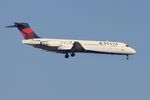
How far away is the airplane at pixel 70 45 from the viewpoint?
7042 inches

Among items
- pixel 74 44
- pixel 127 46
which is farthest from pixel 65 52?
pixel 127 46

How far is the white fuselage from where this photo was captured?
17862 cm

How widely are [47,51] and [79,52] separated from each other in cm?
699

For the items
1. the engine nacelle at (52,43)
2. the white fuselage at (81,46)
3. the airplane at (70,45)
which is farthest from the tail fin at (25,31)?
the engine nacelle at (52,43)

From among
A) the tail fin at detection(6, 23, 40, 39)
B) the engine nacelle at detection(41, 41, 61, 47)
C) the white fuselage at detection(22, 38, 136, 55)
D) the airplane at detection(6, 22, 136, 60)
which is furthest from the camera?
the tail fin at detection(6, 23, 40, 39)

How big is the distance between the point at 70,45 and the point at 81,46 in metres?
2.14

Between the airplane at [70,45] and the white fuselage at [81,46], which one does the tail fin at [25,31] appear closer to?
the airplane at [70,45]

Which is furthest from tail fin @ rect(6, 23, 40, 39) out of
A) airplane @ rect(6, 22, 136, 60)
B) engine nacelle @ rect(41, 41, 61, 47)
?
engine nacelle @ rect(41, 41, 61, 47)

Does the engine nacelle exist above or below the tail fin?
below

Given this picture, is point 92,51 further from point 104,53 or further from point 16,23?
point 16,23

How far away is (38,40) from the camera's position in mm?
179625

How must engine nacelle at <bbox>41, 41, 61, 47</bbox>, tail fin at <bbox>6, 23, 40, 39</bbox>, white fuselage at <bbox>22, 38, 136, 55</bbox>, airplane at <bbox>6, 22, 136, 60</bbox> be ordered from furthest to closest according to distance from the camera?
1. tail fin at <bbox>6, 23, 40, 39</bbox>
2. airplane at <bbox>6, 22, 136, 60</bbox>
3. white fuselage at <bbox>22, 38, 136, 55</bbox>
4. engine nacelle at <bbox>41, 41, 61, 47</bbox>

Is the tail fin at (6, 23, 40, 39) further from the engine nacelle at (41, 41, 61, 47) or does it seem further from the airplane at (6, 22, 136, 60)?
the engine nacelle at (41, 41, 61, 47)

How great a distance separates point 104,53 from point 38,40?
14320 mm
